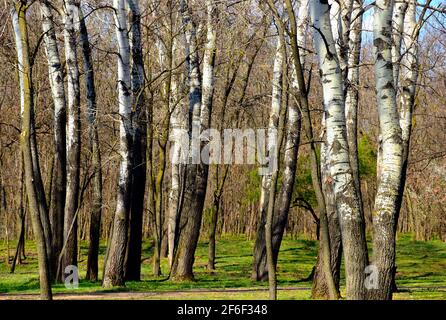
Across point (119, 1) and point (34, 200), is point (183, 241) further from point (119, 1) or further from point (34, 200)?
point (34, 200)

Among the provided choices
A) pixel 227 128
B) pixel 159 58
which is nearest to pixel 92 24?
pixel 159 58

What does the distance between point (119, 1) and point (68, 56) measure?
2.69 meters

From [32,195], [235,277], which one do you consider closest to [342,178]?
[32,195]

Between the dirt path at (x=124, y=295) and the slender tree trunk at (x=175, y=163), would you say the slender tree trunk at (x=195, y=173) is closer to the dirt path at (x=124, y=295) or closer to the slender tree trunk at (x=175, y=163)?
the slender tree trunk at (x=175, y=163)

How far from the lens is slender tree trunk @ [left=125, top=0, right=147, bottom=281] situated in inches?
634

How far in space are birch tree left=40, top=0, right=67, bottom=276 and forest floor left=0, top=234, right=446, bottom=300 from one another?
1.39 meters

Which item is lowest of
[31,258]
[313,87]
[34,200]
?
[31,258]

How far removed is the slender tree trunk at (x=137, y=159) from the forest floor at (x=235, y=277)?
0.55 metres

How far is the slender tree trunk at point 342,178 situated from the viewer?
902 centimetres

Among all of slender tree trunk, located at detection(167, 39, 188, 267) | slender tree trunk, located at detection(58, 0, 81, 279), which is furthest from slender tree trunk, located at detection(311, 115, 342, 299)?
slender tree trunk, located at detection(167, 39, 188, 267)

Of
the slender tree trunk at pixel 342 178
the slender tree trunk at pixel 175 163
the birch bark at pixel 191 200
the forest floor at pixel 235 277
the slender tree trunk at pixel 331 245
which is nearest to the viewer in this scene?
the slender tree trunk at pixel 342 178

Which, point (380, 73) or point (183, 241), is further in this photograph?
point (183, 241)

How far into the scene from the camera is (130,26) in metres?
15.7

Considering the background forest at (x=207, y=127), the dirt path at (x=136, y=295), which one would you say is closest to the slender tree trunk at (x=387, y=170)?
the background forest at (x=207, y=127)
